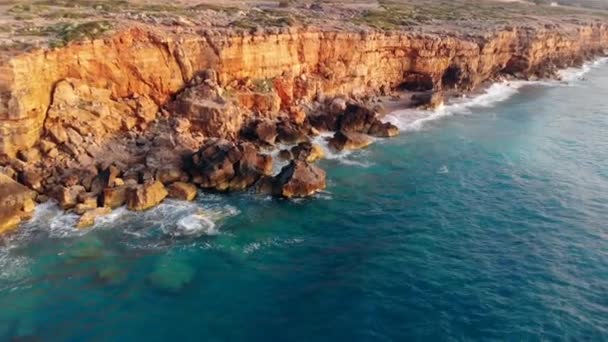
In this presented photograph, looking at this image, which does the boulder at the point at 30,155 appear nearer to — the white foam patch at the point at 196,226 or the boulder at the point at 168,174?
the boulder at the point at 168,174

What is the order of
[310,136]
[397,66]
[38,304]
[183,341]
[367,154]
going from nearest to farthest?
[183,341] < [38,304] < [367,154] < [310,136] < [397,66]

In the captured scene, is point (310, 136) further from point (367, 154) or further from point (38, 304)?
point (38, 304)

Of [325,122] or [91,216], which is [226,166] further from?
[325,122]

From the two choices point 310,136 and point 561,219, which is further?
point 310,136

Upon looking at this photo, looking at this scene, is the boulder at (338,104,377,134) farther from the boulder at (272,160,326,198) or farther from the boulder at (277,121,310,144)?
the boulder at (272,160,326,198)

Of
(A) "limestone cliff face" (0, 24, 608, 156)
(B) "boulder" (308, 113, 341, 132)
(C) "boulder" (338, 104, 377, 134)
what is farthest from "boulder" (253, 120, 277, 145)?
(C) "boulder" (338, 104, 377, 134)

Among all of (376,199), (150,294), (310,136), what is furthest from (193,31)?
(150,294)
